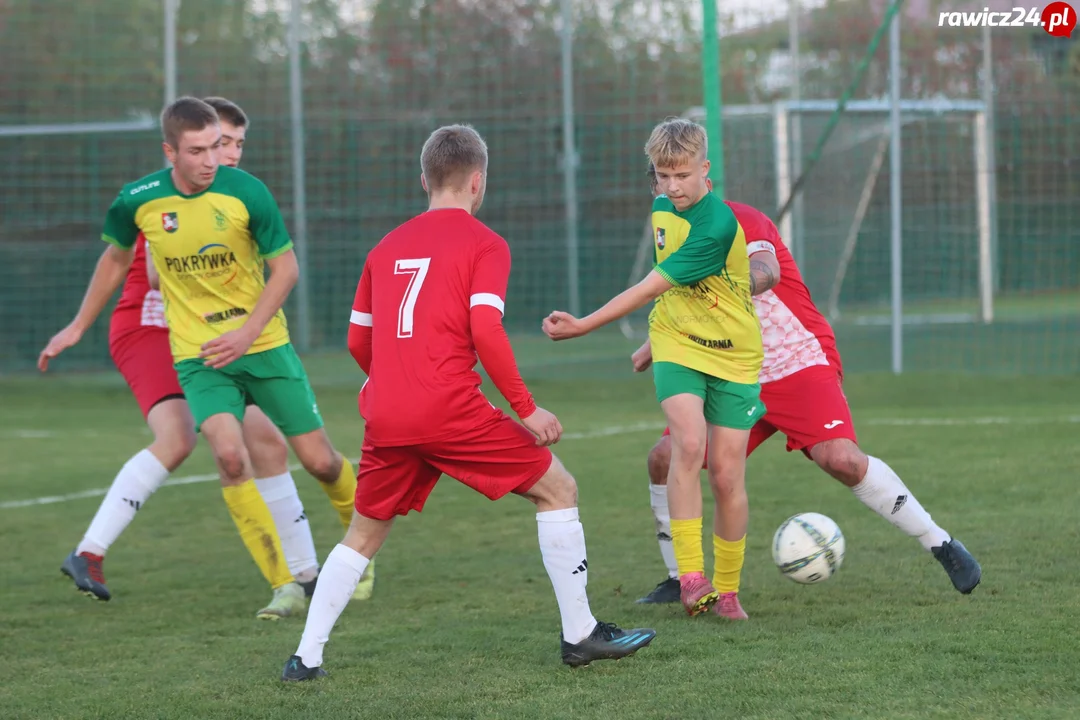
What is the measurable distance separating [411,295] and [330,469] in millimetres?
1718

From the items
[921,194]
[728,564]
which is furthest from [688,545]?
[921,194]

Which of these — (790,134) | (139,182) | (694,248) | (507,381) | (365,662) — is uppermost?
(790,134)

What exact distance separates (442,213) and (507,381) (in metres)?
0.58

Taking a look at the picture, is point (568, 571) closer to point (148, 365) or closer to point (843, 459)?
point (843, 459)

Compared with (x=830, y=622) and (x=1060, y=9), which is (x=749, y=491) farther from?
(x=1060, y=9)

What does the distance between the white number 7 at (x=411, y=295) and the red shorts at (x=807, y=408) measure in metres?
1.42

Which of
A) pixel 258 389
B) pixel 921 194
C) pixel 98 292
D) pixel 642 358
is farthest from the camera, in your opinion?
pixel 921 194

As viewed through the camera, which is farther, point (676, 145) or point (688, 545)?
point (688, 545)

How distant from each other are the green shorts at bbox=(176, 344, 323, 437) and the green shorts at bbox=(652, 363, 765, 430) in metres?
1.51

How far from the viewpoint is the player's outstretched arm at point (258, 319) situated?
5062mm

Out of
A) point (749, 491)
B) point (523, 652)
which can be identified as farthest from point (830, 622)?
point (749, 491)

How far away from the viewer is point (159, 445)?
570 cm

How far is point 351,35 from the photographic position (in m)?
16.5

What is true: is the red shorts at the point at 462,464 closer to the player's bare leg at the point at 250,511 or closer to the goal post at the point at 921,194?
the player's bare leg at the point at 250,511
